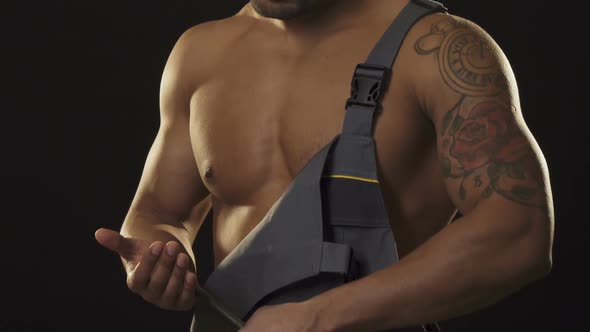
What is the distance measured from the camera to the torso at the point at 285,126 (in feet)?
6.10

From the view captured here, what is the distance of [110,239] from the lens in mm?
1856

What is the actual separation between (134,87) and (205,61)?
1216 mm

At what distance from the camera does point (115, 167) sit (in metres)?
3.36

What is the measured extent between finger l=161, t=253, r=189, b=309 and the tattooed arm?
235 mm

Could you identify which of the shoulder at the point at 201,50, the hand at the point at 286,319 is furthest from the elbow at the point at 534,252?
the shoulder at the point at 201,50

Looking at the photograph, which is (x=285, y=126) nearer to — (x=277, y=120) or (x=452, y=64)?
(x=277, y=120)

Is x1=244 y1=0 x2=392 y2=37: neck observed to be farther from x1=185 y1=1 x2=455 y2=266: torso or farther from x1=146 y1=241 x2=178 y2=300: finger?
x1=146 y1=241 x2=178 y2=300: finger

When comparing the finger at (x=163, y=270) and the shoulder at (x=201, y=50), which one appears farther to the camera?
the shoulder at (x=201, y=50)

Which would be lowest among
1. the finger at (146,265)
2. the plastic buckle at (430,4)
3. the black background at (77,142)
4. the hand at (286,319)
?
the black background at (77,142)

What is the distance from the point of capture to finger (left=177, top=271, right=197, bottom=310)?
6.26 feet

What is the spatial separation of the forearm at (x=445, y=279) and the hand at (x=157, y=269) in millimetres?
268

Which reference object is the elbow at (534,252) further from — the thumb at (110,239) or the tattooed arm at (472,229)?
the thumb at (110,239)

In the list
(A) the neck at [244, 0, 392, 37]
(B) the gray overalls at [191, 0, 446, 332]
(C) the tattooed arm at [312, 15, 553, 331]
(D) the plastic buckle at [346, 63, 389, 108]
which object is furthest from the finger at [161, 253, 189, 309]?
(A) the neck at [244, 0, 392, 37]

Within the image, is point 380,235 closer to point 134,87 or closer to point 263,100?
point 263,100
